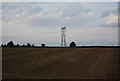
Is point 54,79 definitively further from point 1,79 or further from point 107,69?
point 107,69

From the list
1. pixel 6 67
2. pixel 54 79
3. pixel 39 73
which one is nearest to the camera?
pixel 54 79

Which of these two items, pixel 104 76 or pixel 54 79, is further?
pixel 104 76

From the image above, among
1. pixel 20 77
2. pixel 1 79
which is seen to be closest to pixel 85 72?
pixel 20 77

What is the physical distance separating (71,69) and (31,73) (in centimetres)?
237

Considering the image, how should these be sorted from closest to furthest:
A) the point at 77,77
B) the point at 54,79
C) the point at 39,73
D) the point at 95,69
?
the point at 54,79, the point at 77,77, the point at 39,73, the point at 95,69

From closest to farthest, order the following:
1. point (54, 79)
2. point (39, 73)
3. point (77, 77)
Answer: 1. point (54, 79)
2. point (77, 77)
3. point (39, 73)

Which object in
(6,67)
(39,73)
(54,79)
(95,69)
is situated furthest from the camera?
(6,67)

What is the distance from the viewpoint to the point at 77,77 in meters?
12.6

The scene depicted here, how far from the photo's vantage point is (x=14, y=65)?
16625 mm

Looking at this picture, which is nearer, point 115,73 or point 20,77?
point 20,77

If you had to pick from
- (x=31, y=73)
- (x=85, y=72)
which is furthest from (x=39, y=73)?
(x=85, y=72)

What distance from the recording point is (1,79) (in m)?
12.0

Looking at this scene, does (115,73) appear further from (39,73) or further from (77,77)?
(39,73)

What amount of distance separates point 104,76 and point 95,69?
1.98 meters
